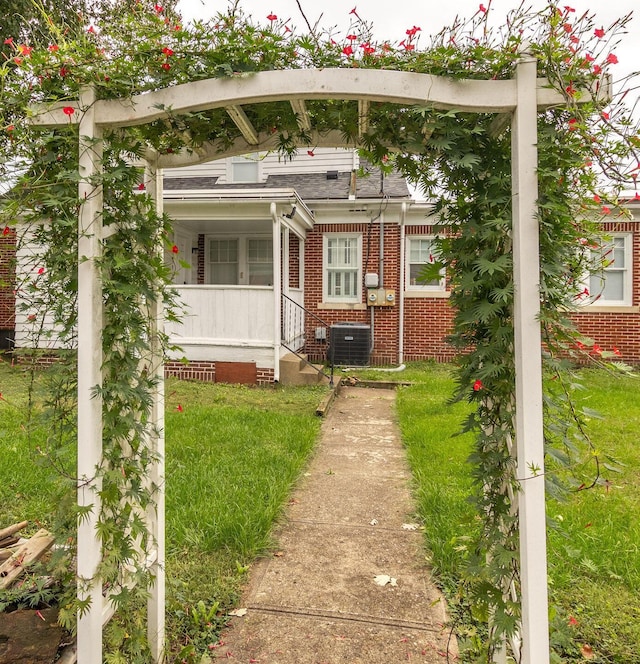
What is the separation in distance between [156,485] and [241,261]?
27.9 feet

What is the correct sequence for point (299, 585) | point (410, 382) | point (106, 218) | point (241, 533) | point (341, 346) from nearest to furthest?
point (106, 218) → point (299, 585) → point (241, 533) → point (410, 382) → point (341, 346)

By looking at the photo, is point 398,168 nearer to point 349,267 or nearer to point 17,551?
point 17,551

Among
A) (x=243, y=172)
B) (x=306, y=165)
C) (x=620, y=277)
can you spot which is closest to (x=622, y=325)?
(x=620, y=277)

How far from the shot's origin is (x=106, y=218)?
5.74 feet

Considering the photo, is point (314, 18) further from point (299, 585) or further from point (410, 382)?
point (410, 382)

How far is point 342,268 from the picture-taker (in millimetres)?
9625

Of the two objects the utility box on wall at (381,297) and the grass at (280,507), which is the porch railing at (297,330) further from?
the grass at (280,507)

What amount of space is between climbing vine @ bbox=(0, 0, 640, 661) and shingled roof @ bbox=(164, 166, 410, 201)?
7.64m

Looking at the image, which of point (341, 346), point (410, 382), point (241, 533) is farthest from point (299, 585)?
point (341, 346)

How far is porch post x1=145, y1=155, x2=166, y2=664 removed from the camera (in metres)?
2.01

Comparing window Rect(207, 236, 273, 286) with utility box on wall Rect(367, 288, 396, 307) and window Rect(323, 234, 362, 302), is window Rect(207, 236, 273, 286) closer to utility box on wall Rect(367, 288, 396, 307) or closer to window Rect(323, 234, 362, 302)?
window Rect(323, 234, 362, 302)

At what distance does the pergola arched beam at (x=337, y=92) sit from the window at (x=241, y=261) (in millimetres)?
8523

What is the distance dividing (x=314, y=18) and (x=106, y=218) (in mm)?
1003

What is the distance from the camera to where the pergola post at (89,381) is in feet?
5.49
